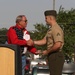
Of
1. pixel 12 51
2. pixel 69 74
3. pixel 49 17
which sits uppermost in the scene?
pixel 49 17

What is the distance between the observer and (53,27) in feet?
18.4

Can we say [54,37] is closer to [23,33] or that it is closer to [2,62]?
[23,33]

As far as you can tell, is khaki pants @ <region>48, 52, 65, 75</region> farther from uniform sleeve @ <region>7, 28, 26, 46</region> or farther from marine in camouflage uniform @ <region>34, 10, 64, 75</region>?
uniform sleeve @ <region>7, 28, 26, 46</region>

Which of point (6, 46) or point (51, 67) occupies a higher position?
point (6, 46)

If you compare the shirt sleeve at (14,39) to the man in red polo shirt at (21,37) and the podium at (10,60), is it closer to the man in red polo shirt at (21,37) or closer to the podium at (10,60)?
the man in red polo shirt at (21,37)

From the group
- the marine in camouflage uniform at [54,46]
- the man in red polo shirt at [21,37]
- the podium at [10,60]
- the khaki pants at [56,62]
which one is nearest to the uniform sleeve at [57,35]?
the marine in camouflage uniform at [54,46]

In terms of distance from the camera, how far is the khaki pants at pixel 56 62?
5.50 metres

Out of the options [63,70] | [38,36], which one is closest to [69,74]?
[63,70]

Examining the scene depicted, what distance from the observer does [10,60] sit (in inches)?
121

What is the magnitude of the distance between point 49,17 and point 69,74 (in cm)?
90

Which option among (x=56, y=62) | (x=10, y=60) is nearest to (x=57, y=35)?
(x=56, y=62)

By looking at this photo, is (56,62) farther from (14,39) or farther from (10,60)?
(10,60)

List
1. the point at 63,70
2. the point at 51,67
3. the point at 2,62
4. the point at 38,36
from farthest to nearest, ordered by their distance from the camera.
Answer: the point at 38,36, the point at 63,70, the point at 51,67, the point at 2,62

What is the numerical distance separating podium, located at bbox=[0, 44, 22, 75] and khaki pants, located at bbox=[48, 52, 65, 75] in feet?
7.83
